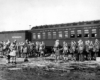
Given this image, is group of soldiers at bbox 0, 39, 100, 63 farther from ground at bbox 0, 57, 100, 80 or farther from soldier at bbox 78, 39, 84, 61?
ground at bbox 0, 57, 100, 80

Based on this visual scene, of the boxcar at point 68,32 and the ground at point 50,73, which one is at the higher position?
the boxcar at point 68,32

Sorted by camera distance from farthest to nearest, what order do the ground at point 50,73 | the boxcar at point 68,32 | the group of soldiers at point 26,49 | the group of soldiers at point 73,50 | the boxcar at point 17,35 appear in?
the boxcar at point 17,35
the boxcar at point 68,32
the group of soldiers at point 26,49
the group of soldiers at point 73,50
the ground at point 50,73

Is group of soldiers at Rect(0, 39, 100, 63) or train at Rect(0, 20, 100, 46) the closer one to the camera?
group of soldiers at Rect(0, 39, 100, 63)

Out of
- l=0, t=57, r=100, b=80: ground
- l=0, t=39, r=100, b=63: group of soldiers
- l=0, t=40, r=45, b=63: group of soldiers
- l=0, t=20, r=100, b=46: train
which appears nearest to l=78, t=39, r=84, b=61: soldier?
l=0, t=39, r=100, b=63: group of soldiers

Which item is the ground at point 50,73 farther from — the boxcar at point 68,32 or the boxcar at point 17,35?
the boxcar at point 17,35

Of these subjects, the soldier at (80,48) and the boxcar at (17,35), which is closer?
the soldier at (80,48)

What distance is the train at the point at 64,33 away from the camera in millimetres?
16922

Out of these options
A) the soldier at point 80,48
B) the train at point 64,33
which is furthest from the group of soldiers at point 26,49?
the soldier at point 80,48

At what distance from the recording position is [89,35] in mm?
16922

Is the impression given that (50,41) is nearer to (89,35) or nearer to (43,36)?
(43,36)

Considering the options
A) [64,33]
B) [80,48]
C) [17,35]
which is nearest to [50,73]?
[80,48]

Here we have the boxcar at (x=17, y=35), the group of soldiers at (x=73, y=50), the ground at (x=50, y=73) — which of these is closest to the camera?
the ground at (x=50, y=73)

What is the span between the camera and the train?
16.9 m

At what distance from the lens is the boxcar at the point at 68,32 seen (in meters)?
16.9
